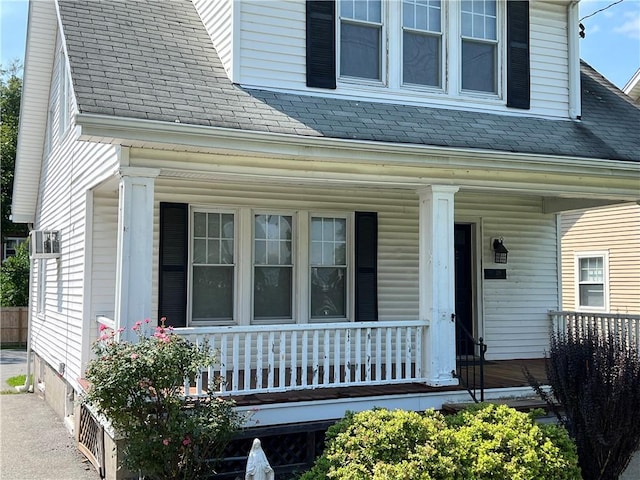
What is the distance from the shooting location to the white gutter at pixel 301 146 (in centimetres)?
614

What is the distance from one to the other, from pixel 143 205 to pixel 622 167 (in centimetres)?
634

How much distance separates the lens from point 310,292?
9258mm

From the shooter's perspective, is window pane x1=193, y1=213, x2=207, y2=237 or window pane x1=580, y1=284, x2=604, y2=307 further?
window pane x1=580, y1=284, x2=604, y2=307

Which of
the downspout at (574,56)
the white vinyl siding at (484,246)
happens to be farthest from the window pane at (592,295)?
the downspout at (574,56)

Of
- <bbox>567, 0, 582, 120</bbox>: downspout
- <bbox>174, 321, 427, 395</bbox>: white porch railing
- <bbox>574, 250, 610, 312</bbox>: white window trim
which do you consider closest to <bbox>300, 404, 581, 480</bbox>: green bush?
<bbox>174, 321, 427, 395</bbox>: white porch railing

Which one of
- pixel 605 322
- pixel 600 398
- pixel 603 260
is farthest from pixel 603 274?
pixel 600 398

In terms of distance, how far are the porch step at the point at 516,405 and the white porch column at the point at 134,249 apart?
11.7ft

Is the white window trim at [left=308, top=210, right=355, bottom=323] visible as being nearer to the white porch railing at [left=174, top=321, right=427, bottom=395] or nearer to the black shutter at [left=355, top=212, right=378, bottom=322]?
the black shutter at [left=355, top=212, right=378, bottom=322]

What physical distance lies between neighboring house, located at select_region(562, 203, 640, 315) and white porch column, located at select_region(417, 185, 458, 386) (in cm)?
788

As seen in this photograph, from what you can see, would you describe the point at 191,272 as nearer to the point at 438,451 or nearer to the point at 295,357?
the point at 295,357

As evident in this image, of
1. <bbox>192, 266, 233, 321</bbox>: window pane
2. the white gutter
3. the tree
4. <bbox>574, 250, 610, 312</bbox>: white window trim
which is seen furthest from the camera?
the tree

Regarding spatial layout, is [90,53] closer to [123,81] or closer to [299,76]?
[123,81]

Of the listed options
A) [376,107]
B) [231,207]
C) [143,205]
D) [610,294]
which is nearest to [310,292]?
[231,207]

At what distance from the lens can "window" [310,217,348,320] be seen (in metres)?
9.34
